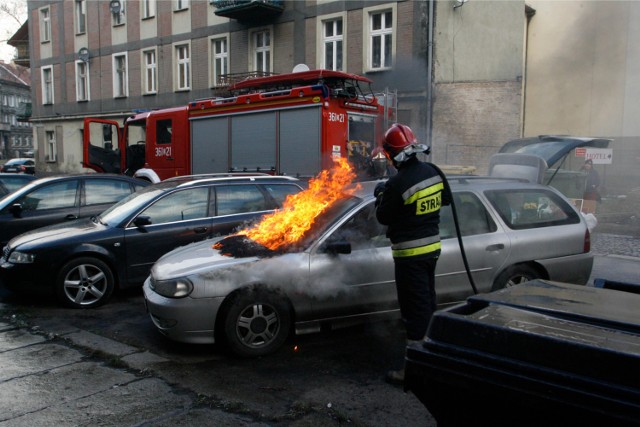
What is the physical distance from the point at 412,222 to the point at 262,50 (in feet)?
64.0

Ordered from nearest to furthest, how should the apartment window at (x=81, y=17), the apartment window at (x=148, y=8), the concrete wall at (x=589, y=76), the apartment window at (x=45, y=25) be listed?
the concrete wall at (x=589, y=76) → the apartment window at (x=148, y=8) → the apartment window at (x=81, y=17) → the apartment window at (x=45, y=25)

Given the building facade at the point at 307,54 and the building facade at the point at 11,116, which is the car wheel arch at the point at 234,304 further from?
the building facade at the point at 11,116

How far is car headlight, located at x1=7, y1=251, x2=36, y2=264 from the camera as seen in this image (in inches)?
249

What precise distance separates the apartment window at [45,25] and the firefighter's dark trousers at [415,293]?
33.4 m

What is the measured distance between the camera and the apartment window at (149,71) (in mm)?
26156

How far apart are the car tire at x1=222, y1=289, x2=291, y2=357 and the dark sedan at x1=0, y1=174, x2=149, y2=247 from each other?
474cm

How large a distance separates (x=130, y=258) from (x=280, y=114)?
20.5ft

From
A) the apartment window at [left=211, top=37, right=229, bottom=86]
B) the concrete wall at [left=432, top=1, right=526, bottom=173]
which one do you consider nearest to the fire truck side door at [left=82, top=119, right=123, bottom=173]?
the apartment window at [left=211, top=37, right=229, bottom=86]

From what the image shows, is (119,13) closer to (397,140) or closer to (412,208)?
(397,140)

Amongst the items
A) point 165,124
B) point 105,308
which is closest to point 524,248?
point 105,308

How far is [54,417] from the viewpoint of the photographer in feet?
12.1

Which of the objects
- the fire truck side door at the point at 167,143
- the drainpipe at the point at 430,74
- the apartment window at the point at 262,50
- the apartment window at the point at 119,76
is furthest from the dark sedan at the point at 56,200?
the apartment window at the point at 119,76

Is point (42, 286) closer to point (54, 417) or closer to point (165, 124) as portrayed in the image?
point (54, 417)

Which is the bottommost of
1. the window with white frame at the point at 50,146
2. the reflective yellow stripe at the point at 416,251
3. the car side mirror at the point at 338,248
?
the car side mirror at the point at 338,248
